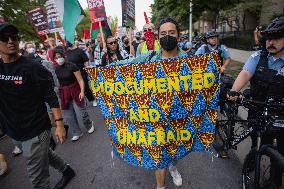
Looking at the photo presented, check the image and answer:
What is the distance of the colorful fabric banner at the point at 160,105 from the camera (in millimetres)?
2916

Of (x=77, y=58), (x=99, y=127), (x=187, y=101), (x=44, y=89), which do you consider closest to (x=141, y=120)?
(x=187, y=101)

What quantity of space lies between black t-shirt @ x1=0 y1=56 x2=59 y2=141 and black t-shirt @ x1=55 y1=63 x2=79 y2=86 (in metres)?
2.18

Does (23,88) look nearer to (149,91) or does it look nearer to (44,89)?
(44,89)

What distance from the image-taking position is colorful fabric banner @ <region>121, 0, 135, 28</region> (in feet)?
20.7

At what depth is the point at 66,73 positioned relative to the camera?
524 centimetres

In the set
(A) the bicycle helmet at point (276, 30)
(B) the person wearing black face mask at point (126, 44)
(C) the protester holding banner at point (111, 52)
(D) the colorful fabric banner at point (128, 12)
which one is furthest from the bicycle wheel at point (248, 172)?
(B) the person wearing black face mask at point (126, 44)

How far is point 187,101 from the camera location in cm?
297

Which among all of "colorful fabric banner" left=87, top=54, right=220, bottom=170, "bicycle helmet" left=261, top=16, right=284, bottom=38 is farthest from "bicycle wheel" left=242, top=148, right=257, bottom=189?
"bicycle helmet" left=261, top=16, right=284, bottom=38

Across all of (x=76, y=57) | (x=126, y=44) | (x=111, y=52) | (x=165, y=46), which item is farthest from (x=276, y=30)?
(x=126, y=44)

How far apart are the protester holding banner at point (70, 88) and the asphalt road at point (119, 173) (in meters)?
0.75

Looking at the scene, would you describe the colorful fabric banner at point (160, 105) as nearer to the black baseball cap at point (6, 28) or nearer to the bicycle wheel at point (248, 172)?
the bicycle wheel at point (248, 172)

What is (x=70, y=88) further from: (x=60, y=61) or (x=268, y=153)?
(x=268, y=153)

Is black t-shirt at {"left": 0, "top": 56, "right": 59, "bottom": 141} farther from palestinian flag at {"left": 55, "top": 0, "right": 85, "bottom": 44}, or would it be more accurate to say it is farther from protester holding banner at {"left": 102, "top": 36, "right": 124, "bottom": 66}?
palestinian flag at {"left": 55, "top": 0, "right": 85, "bottom": 44}

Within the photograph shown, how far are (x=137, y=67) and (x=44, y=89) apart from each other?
3.60 ft
